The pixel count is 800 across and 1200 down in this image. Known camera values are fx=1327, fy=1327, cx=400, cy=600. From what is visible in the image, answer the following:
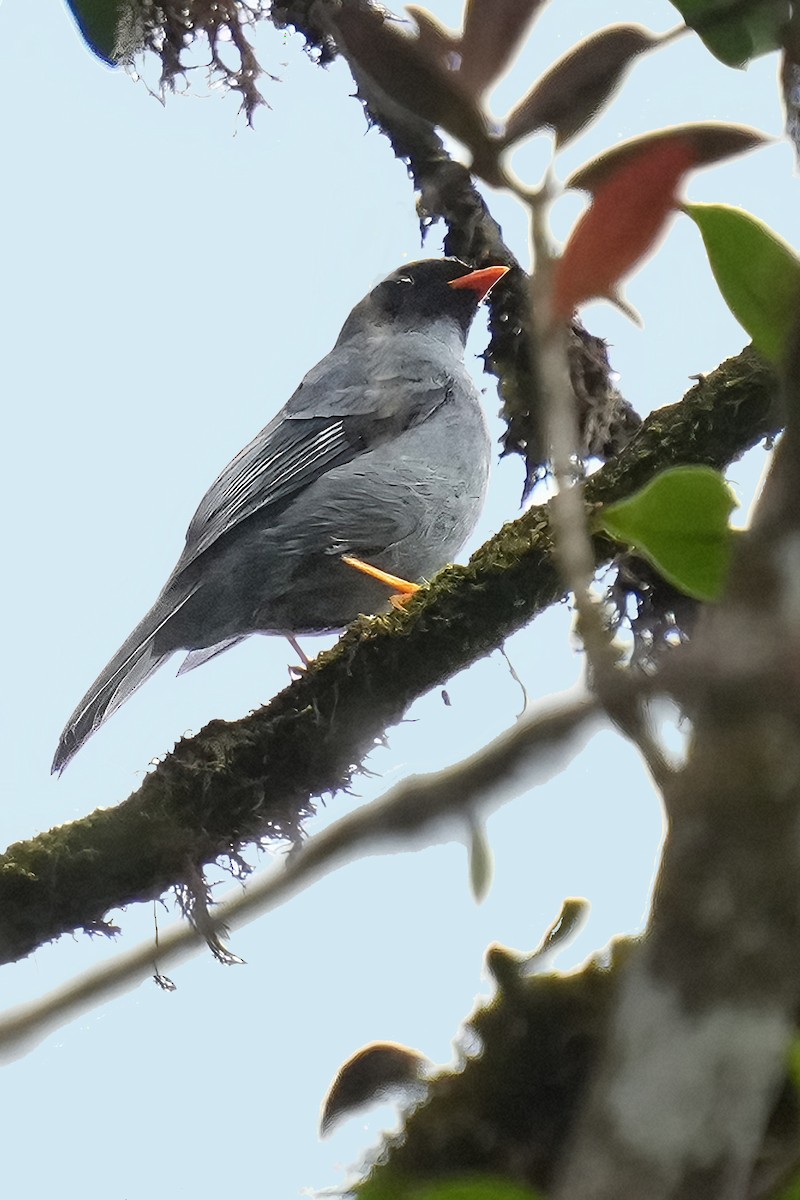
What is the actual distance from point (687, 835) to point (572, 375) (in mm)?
3799

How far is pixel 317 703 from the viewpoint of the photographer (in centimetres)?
363

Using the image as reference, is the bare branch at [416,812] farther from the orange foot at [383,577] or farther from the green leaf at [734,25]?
the orange foot at [383,577]

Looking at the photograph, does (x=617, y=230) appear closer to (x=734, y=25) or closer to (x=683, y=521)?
(x=683, y=521)

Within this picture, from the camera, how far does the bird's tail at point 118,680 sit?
4.73 m

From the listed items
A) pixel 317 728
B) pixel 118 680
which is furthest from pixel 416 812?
pixel 118 680

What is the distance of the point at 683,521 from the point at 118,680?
391 cm

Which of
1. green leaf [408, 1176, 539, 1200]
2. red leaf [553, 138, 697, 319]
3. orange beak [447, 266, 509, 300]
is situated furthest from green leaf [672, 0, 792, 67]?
orange beak [447, 266, 509, 300]

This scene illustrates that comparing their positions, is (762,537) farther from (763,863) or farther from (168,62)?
(168,62)

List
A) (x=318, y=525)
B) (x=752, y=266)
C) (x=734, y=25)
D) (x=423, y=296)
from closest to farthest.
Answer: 1. (x=752, y=266)
2. (x=734, y=25)
3. (x=318, y=525)
4. (x=423, y=296)

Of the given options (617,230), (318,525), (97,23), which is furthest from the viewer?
(318,525)

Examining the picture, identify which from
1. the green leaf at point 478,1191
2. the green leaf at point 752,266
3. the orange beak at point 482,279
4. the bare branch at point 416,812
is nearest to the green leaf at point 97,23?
the orange beak at point 482,279

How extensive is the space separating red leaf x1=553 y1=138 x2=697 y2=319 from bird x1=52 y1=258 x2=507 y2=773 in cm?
389

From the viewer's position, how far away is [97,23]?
3.18 meters

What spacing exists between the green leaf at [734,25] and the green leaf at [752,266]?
0.69 feet
